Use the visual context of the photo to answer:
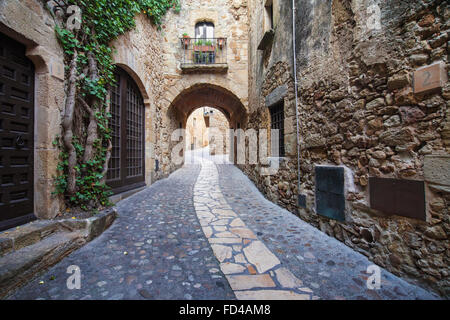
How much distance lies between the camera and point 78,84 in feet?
9.00

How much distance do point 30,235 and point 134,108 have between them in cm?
376

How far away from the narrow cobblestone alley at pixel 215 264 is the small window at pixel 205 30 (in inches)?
277

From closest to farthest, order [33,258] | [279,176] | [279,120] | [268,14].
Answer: [33,258] → [279,176] → [279,120] → [268,14]

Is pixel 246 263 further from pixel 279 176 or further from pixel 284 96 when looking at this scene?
pixel 284 96

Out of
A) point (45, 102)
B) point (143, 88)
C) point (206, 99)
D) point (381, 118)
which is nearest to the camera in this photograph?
point (381, 118)

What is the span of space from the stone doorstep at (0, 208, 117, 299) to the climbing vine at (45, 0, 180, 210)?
16.4 inches

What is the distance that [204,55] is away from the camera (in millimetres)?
7047

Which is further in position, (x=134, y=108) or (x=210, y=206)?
(x=134, y=108)

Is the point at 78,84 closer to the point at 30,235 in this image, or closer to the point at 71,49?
the point at 71,49

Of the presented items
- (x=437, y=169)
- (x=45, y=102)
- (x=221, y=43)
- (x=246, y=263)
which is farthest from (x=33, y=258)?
(x=221, y=43)

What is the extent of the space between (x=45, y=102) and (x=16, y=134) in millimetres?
477

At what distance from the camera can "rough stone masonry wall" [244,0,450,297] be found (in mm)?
1507
